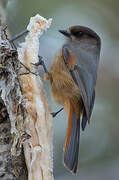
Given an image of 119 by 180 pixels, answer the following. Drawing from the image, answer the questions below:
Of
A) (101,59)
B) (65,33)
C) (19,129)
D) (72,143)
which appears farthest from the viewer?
(101,59)

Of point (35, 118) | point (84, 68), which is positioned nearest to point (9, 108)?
point (35, 118)

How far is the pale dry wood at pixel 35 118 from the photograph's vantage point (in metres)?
2.57

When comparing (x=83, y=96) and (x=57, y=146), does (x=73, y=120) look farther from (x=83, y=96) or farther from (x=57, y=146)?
(x=57, y=146)

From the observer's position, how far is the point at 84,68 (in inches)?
149

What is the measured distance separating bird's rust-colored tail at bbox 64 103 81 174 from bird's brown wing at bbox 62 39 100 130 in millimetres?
81

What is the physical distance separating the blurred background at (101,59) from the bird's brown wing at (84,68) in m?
0.83

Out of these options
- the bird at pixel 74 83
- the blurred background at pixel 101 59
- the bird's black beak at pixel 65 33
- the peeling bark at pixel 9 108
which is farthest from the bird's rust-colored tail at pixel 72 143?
the blurred background at pixel 101 59

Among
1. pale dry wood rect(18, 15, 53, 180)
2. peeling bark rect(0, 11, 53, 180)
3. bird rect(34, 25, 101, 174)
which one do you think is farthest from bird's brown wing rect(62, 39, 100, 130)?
peeling bark rect(0, 11, 53, 180)

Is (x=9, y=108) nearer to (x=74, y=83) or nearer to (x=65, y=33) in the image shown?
(x=74, y=83)

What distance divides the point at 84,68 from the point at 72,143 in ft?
2.92

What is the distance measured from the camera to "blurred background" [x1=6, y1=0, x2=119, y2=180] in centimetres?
509

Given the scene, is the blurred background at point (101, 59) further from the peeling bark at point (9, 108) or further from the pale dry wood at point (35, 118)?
the peeling bark at point (9, 108)

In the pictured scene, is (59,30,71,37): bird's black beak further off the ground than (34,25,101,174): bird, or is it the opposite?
(59,30,71,37): bird's black beak

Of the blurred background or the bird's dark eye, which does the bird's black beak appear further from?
the blurred background
